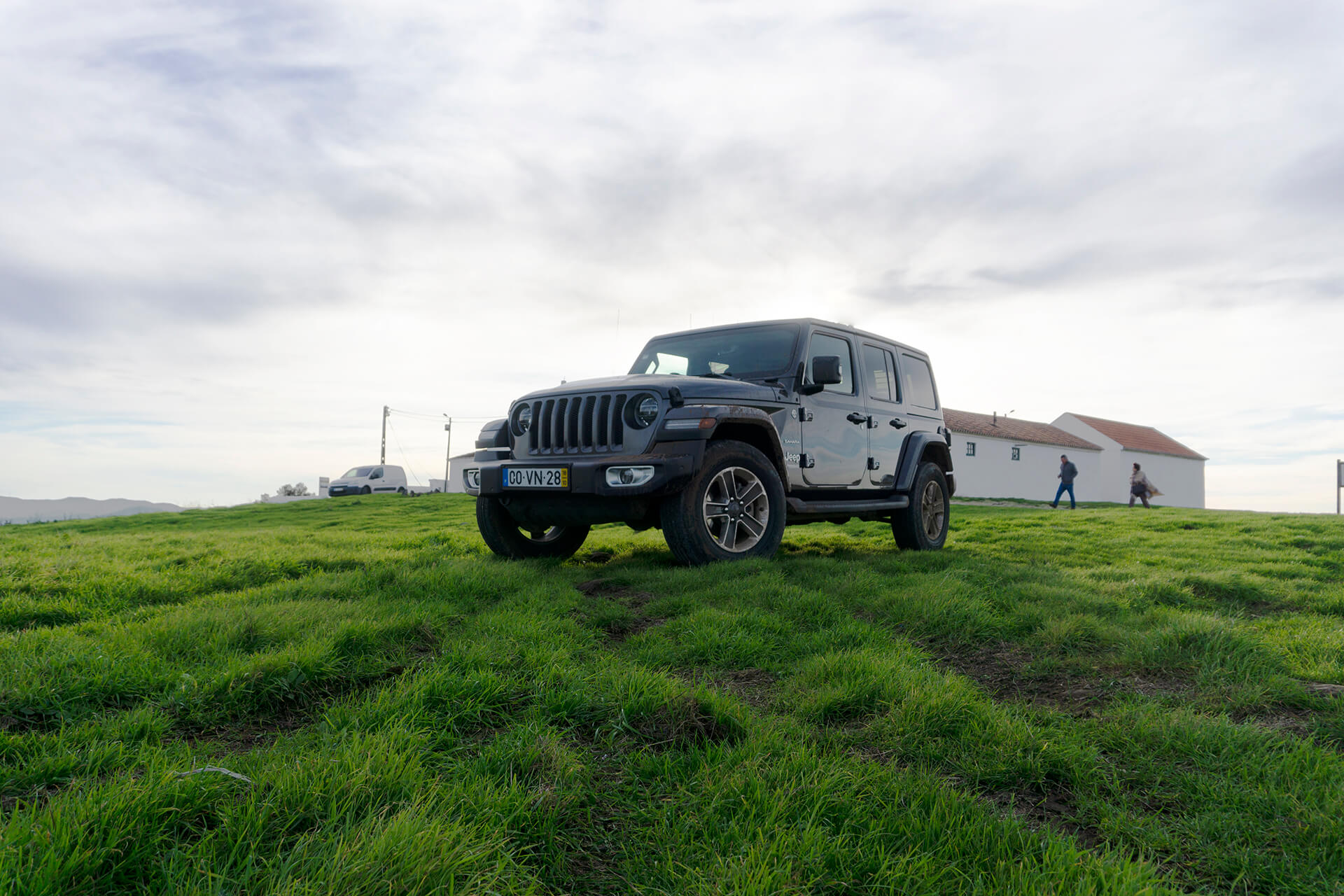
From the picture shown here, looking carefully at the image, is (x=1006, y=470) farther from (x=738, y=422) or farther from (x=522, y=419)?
(x=522, y=419)

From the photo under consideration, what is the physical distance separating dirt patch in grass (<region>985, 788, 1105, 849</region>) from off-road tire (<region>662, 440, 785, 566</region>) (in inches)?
134

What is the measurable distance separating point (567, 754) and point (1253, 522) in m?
13.4

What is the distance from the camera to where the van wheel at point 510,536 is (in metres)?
6.79

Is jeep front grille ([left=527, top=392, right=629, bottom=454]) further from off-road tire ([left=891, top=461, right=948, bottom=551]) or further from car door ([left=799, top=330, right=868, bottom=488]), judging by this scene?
off-road tire ([left=891, top=461, right=948, bottom=551])

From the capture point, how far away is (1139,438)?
173 feet

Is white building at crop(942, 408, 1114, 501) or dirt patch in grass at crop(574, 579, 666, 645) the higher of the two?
white building at crop(942, 408, 1114, 501)

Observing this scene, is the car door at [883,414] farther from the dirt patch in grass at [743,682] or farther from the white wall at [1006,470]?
the white wall at [1006,470]

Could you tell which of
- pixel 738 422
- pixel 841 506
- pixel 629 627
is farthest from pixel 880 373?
pixel 629 627

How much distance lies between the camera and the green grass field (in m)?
1.87

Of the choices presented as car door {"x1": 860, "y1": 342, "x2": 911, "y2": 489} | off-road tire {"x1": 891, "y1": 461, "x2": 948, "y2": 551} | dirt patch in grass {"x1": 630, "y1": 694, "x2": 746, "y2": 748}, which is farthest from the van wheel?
dirt patch in grass {"x1": 630, "y1": 694, "x2": 746, "y2": 748}

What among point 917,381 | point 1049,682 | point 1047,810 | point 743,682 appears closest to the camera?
point 1047,810

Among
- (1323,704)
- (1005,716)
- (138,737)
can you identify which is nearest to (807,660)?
(1005,716)

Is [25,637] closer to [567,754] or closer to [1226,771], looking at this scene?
[567,754]

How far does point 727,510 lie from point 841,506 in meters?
1.46
